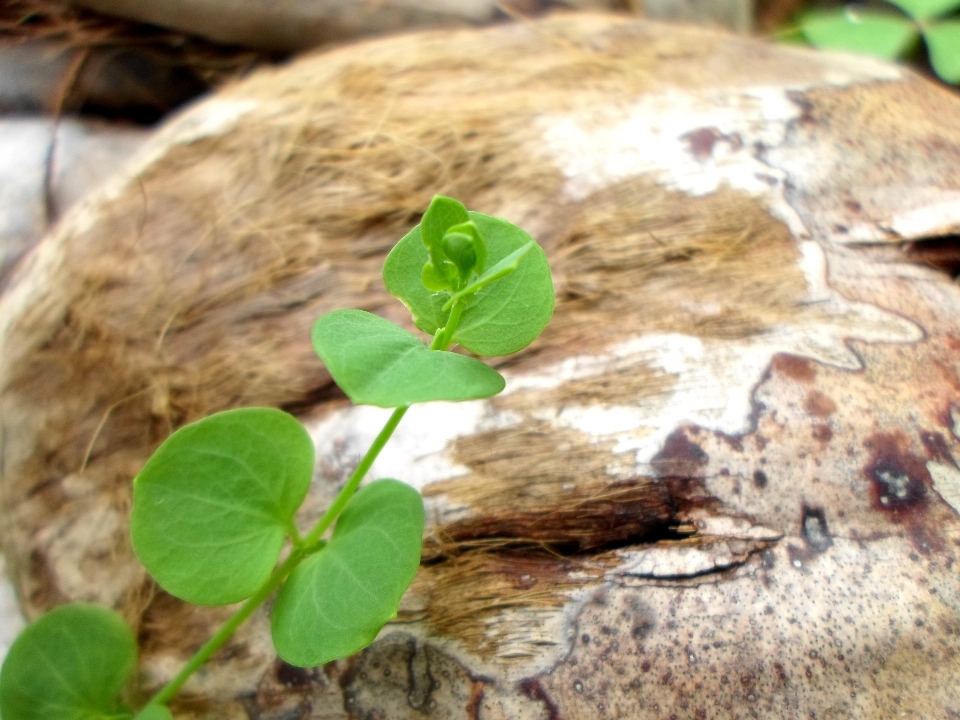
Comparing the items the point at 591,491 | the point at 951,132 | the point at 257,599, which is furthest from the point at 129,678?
the point at 951,132

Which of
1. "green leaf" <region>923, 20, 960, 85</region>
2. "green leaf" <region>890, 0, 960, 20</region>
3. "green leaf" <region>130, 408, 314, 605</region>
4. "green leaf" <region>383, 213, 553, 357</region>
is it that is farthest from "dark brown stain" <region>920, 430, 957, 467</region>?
"green leaf" <region>890, 0, 960, 20</region>

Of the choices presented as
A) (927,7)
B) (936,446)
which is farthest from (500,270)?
(927,7)

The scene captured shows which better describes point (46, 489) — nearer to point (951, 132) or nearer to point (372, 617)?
point (372, 617)

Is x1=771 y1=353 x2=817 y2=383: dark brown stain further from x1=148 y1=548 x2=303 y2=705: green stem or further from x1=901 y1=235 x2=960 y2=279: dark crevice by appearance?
x1=148 y1=548 x2=303 y2=705: green stem

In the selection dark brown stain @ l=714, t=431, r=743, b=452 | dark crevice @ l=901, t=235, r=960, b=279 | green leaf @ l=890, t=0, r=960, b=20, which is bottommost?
dark brown stain @ l=714, t=431, r=743, b=452

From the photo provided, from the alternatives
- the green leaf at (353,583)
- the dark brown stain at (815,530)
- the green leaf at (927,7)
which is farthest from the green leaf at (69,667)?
the green leaf at (927,7)

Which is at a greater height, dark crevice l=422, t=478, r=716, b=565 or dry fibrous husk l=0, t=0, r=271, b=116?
dry fibrous husk l=0, t=0, r=271, b=116
